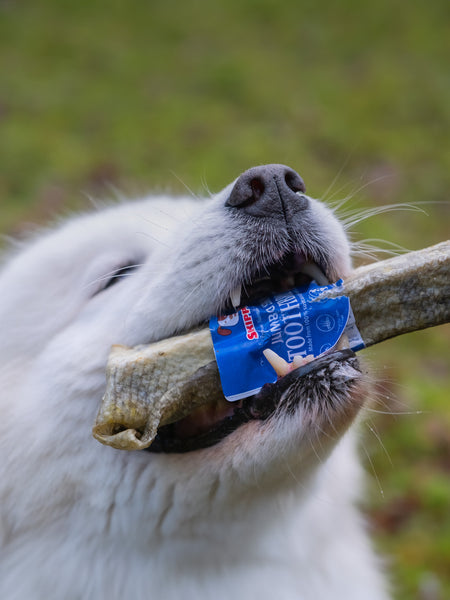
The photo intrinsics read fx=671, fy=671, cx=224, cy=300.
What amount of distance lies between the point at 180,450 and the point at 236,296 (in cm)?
49

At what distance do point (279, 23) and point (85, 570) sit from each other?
11562mm

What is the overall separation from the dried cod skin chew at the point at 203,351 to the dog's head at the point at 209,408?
0.13 m

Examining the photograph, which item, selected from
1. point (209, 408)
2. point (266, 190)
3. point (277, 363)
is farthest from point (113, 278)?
point (277, 363)

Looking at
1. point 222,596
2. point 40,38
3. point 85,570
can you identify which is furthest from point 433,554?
point 40,38

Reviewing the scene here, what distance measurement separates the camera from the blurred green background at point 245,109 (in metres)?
7.32

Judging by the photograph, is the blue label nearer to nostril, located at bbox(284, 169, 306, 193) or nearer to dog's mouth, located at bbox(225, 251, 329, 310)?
dog's mouth, located at bbox(225, 251, 329, 310)

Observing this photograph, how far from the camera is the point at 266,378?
1.84 meters

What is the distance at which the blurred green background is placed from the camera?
7.32 meters

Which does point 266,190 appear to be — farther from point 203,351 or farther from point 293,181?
point 203,351

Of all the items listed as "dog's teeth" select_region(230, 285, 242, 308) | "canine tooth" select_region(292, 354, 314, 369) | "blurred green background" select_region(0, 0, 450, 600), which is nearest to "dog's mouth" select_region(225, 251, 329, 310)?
"dog's teeth" select_region(230, 285, 242, 308)

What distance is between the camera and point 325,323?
72.7 inches

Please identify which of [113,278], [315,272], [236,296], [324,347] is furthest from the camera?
[113,278]

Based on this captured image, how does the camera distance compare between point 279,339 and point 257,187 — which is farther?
point 257,187

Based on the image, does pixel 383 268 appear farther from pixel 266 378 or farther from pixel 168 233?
pixel 168 233
